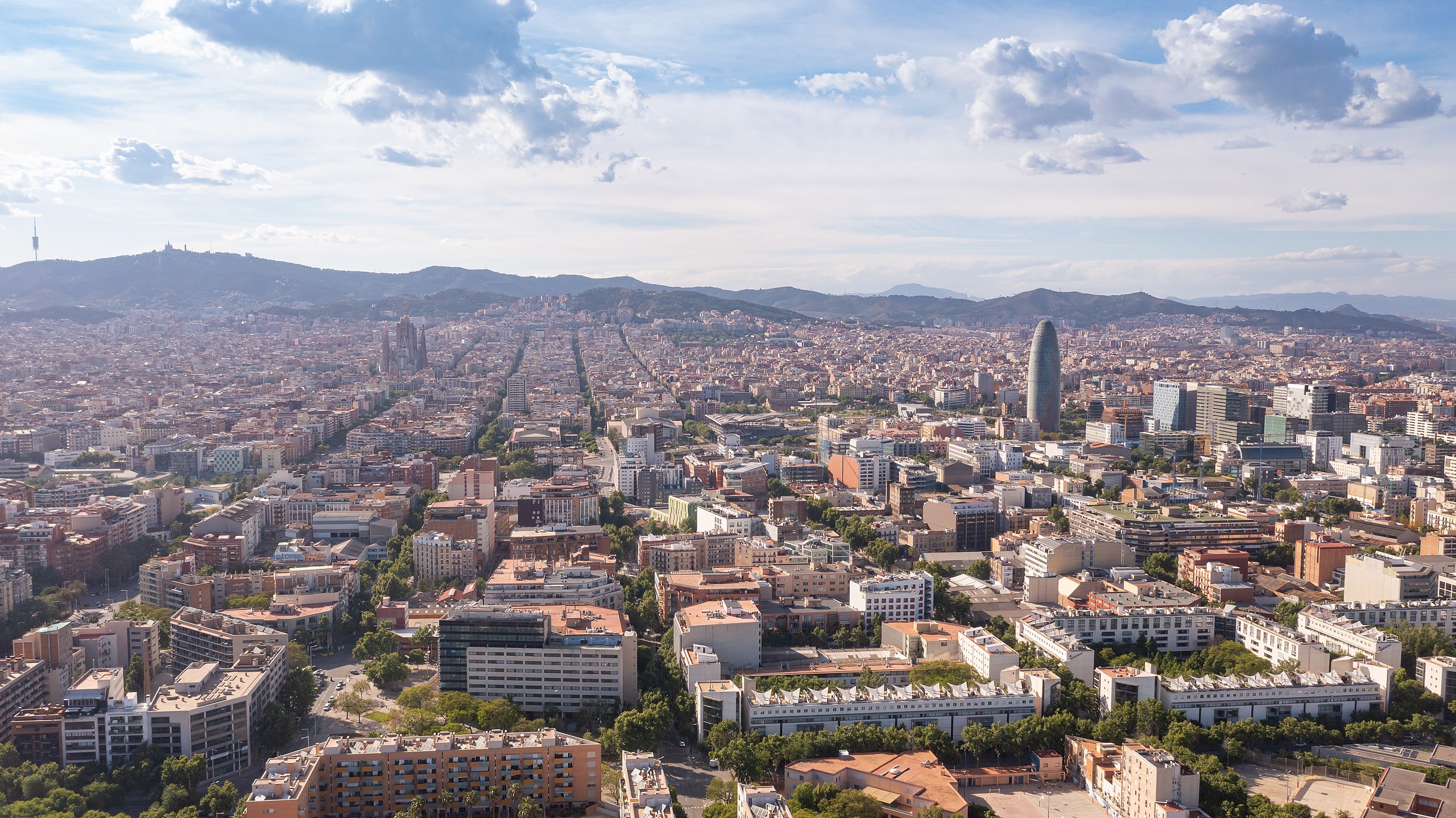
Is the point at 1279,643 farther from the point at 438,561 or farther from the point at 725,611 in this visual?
the point at 438,561

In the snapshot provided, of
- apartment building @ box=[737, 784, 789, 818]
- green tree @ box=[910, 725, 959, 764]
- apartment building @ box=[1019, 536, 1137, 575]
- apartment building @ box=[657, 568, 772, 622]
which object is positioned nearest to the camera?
apartment building @ box=[737, 784, 789, 818]

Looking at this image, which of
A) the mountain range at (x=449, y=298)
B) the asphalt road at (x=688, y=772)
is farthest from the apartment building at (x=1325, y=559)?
the mountain range at (x=449, y=298)

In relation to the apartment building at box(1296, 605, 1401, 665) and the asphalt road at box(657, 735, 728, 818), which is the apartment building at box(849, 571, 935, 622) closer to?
the asphalt road at box(657, 735, 728, 818)

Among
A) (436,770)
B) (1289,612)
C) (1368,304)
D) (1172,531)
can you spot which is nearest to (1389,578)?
(1289,612)

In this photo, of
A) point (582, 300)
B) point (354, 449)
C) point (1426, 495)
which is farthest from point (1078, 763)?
point (582, 300)

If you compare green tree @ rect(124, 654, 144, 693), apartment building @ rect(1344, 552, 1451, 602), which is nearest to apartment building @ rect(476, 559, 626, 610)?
green tree @ rect(124, 654, 144, 693)
